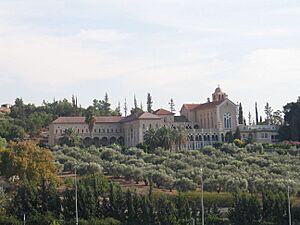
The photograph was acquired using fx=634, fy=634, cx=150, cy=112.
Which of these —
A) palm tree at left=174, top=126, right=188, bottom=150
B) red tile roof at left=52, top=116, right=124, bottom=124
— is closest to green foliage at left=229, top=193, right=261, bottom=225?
palm tree at left=174, top=126, right=188, bottom=150

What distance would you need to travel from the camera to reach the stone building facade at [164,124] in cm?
11156

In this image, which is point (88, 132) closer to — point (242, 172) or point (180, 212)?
point (242, 172)

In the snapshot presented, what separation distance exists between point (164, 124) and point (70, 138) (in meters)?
17.3

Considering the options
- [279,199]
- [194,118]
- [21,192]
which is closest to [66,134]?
[194,118]

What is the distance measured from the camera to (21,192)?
55562 millimetres

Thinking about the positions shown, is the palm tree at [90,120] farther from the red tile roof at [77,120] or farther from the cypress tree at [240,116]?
the cypress tree at [240,116]

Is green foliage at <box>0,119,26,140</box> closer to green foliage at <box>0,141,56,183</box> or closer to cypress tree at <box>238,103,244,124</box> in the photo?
cypress tree at <box>238,103,244,124</box>

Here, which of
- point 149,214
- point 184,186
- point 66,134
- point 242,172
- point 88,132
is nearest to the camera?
point 149,214

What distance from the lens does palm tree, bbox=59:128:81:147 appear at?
106500mm

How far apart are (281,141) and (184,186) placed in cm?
4912

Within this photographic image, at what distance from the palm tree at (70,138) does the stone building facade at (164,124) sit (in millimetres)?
6900

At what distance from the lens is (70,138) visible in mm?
106938

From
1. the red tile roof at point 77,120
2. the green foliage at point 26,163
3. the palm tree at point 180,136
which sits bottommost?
the green foliage at point 26,163

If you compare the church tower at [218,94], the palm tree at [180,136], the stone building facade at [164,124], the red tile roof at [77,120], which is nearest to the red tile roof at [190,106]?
the stone building facade at [164,124]
